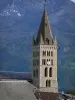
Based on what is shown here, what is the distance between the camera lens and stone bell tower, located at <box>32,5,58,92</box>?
4522 centimetres

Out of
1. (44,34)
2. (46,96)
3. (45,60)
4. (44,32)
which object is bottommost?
(46,96)

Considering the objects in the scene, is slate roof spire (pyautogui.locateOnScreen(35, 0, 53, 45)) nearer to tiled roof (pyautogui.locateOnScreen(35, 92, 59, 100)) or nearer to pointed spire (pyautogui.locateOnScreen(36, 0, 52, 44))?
pointed spire (pyautogui.locateOnScreen(36, 0, 52, 44))

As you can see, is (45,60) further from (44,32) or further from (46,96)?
(46,96)

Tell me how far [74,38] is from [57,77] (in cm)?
462

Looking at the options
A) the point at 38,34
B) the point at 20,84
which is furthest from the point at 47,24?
the point at 20,84

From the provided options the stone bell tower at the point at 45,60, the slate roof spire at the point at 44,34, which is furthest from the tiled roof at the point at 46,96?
the slate roof spire at the point at 44,34

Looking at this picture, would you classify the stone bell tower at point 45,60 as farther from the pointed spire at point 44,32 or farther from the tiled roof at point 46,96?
the tiled roof at point 46,96

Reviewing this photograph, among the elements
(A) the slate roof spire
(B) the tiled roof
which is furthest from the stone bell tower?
(B) the tiled roof

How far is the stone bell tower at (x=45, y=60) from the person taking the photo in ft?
148

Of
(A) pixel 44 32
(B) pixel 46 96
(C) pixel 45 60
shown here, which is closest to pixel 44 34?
(A) pixel 44 32

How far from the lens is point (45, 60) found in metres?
45.5

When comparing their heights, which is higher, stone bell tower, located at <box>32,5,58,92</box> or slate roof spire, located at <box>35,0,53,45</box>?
slate roof spire, located at <box>35,0,53,45</box>

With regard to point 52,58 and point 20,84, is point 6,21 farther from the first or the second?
point 20,84

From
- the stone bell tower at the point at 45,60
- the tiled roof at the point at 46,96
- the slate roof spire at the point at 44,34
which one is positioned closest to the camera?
the tiled roof at the point at 46,96
